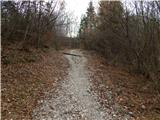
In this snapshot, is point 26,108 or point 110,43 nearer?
point 26,108

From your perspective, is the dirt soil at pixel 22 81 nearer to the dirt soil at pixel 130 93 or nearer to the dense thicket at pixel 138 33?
the dirt soil at pixel 130 93

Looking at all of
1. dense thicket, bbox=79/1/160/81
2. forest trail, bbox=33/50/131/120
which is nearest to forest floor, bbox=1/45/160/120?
forest trail, bbox=33/50/131/120

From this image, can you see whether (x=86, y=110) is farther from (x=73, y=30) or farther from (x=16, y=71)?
(x=73, y=30)

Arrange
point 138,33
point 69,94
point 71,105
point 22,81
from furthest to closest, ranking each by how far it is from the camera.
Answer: point 138,33 < point 22,81 < point 69,94 < point 71,105

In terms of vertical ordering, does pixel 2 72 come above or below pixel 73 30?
below

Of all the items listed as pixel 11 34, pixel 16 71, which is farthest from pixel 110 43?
pixel 16 71

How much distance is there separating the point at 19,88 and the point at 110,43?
1762 cm

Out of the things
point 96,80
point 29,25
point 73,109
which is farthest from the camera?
point 29,25

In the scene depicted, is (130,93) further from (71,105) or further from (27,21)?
(27,21)

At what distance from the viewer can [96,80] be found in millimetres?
16969

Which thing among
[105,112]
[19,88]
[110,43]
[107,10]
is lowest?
[105,112]

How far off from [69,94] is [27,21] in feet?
35.9

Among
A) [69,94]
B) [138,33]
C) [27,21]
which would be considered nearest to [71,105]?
[69,94]

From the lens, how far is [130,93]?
1441cm
